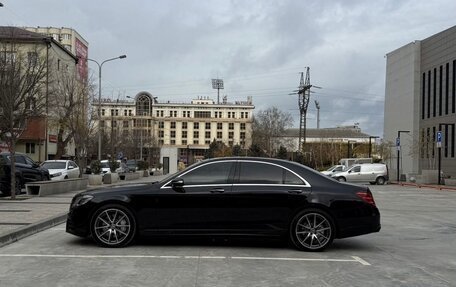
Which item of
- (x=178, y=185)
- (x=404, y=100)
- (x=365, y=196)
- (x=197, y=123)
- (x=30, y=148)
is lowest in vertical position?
(x=365, y=196)

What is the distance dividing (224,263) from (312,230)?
188 centimetres

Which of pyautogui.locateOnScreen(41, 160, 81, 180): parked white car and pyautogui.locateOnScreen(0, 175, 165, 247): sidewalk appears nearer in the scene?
pyautogui.locateOnScreen(0, 175, 165, 247): sidewalk

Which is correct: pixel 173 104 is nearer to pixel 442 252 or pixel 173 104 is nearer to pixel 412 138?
pixel 412 138

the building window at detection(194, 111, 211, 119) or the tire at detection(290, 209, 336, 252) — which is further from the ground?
the building window at detection(194, 111, 211, 119)

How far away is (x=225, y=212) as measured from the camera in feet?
29.7

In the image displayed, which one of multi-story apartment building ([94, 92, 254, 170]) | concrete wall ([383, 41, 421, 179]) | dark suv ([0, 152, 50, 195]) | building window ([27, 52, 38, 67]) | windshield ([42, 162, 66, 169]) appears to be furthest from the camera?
multi-story apartment building ([94, 92, 254, 170])

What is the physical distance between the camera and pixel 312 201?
9078 millimetres

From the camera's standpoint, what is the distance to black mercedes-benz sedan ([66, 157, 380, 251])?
9055 millimetres

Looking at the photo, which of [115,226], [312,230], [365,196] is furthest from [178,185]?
[365,196]

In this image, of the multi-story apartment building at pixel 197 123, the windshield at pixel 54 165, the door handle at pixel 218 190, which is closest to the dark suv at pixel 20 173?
the windshield at pixel 54 165

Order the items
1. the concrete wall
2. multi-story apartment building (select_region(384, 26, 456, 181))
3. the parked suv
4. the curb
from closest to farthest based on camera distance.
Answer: the curb < the parked suv < multi-story apartment building (select_region(384, 26, 456, 181)) < the concrete wall

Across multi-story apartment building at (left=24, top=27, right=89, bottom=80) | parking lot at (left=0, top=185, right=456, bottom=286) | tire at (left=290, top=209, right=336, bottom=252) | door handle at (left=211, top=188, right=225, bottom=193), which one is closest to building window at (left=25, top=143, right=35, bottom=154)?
parking lot at (left=0, top=185, right=456, bottom=286)

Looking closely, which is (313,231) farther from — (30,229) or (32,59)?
(32,59)

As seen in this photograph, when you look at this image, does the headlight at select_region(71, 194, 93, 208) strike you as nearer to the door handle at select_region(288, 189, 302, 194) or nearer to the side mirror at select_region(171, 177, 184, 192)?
the side mirror at select_region(171, 177, 184, 192)
